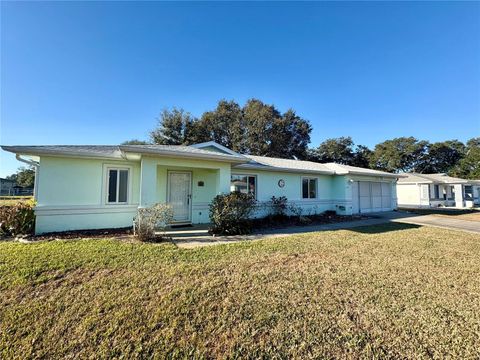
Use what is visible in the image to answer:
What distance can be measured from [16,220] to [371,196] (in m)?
20.4

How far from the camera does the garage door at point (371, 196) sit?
1588 centimetres

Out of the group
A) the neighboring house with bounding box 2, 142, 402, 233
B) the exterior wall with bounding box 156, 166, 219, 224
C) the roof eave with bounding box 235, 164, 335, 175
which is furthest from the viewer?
the roof eave with bounding box 235, 164, 335, 175

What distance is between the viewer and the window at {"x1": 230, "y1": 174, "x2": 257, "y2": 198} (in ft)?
38.5

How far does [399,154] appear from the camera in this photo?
139 ft

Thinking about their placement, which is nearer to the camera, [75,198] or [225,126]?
[75,198]

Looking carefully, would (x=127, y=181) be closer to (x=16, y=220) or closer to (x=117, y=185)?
(x=117, y=185)

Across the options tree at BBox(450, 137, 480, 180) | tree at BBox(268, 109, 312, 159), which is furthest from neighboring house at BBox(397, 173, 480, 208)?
tree at BBox(450, 137, 480, 180)

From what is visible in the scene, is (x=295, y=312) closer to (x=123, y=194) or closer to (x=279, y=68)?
(x=123, y=194)

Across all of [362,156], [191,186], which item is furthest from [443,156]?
[191,186]

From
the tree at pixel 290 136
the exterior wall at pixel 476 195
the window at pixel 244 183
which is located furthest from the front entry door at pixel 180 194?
the exterior wall at pixel 476 195

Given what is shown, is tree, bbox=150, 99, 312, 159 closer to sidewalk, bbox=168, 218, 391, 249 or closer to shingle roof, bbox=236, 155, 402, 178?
shingle roof, bbox=236, 155, 402, 178

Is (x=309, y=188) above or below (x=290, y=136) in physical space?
below

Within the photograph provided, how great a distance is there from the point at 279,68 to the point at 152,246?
13109 mm

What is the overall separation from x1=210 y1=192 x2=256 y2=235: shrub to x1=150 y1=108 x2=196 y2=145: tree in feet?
72.3
